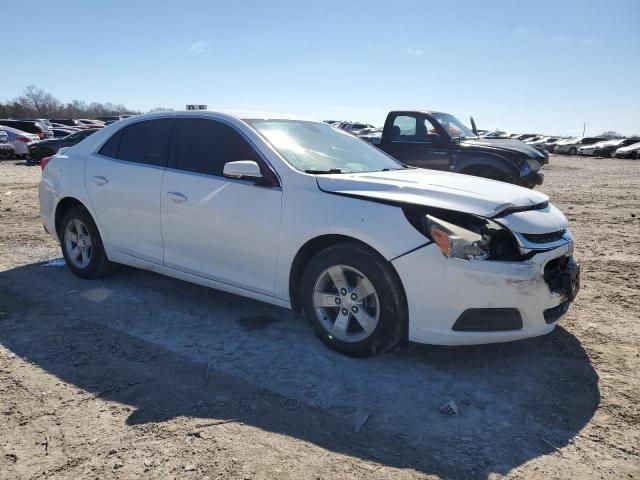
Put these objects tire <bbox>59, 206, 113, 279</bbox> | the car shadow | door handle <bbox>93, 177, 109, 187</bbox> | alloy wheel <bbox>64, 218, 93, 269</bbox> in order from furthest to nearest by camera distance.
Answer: alloy wheel <bbox>64, 218, 93, 269</bbox> → tire <bbox>59, 206, 113, 279</bbox> → door handle <bbox>93, 177, 109, 187</bbox> → the car shadow

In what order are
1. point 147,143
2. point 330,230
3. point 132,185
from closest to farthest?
point 330,230
point 132,185
point 147,143

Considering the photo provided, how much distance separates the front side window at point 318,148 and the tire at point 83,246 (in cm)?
201

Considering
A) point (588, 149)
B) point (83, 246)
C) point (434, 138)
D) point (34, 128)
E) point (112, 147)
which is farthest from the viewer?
point (588, 149)

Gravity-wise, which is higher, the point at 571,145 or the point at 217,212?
the point at 217,212

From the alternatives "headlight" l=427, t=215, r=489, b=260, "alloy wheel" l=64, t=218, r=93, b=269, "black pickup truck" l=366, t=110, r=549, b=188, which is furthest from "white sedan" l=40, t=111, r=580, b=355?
"black pickup truck" l=366, t=110, r=549, b=188

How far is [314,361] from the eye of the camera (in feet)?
11.6

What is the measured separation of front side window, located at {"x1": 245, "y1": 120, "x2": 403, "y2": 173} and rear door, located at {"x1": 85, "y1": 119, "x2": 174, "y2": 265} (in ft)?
3.18

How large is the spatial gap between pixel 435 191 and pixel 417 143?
20.5ft

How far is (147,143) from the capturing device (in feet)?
15.5

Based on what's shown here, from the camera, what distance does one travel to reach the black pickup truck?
29.2ft

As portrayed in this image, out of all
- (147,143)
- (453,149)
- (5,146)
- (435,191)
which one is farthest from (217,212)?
(5,146)

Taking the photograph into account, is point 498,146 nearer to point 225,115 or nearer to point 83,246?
point 225,115

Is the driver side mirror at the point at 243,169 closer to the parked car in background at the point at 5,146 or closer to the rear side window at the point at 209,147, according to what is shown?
the rear side window at the point at 209,147

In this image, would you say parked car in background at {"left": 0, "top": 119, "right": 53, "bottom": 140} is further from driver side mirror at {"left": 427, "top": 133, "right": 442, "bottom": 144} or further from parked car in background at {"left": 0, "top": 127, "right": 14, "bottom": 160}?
driver side mirror at {"left": 427, "top": 133, "right": 442, "bottom": 144}
